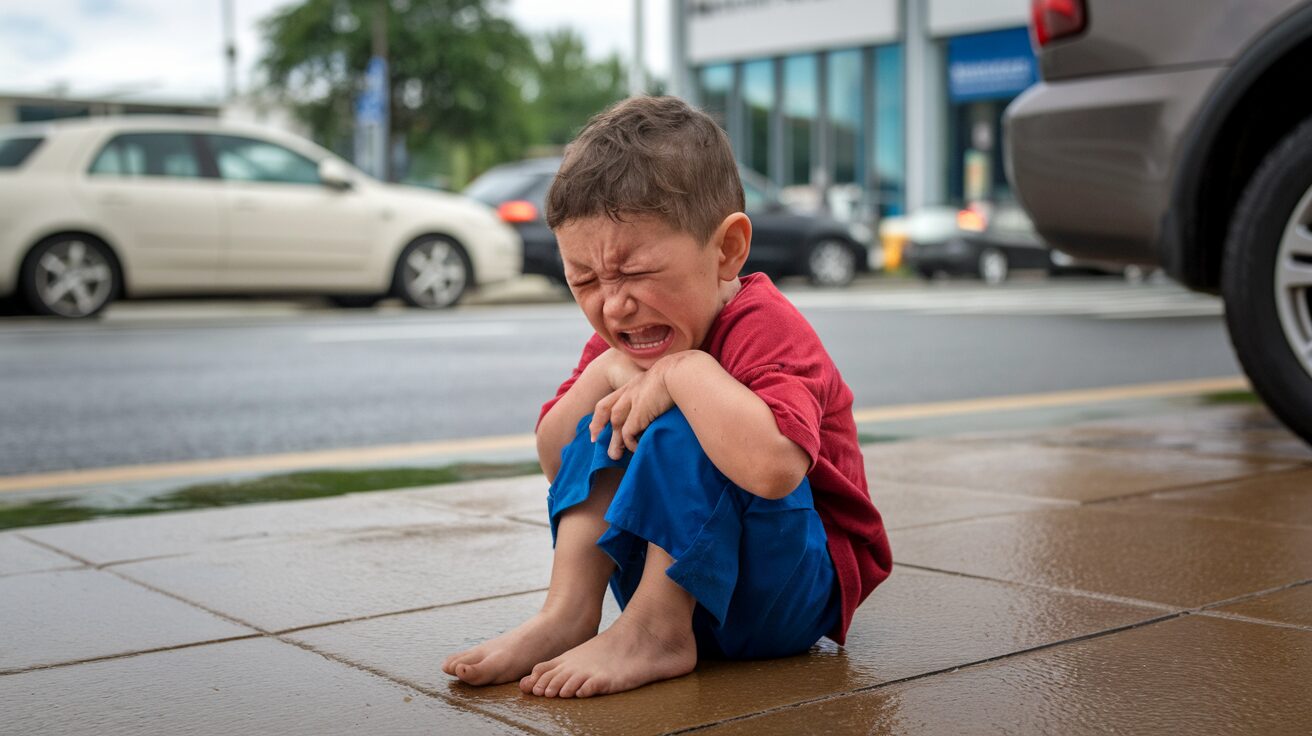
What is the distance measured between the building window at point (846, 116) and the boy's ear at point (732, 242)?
2976 centimetres

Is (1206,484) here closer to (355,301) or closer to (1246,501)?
→ (1246,501)

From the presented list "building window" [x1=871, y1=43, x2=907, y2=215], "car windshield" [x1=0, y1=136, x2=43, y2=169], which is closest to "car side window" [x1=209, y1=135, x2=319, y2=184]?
"car windshield" [x1=0, y1=136, x2=43, y2=169]

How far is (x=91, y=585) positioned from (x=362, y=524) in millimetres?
742

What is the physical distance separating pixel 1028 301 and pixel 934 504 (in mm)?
12011

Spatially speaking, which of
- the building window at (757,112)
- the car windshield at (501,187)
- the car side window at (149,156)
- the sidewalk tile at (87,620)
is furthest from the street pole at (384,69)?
the sidewalk tile at (87,620)

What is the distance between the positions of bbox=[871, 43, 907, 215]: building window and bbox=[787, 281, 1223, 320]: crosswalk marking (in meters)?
11.8

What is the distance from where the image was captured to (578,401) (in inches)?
88.2

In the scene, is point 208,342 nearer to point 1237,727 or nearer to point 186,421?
point 186,421

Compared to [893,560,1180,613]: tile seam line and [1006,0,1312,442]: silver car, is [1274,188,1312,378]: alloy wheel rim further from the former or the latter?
[893,560,1180,613]: tile seam line

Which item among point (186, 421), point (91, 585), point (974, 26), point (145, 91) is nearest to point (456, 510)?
point (91, 585)

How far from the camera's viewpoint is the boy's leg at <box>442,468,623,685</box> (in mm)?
2100

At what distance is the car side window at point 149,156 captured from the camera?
11086 millimetres

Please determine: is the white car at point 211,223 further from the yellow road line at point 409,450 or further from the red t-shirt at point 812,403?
the red t-shirt at point 812,403

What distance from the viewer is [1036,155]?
4395 mm
